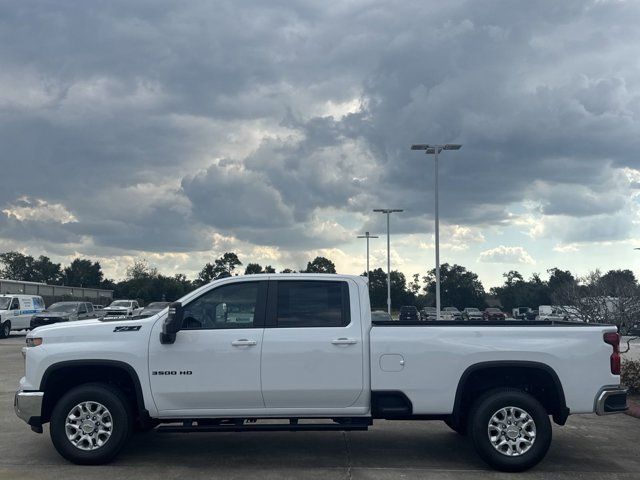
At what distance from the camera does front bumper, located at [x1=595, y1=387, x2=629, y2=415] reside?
23.0 feet

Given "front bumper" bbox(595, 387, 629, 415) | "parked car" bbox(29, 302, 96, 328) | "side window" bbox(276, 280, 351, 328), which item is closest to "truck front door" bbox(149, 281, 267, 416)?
"side window" bbox(276, 280, 351, 328)

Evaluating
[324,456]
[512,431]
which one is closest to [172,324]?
[324,456]

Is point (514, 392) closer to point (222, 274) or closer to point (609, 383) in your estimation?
point (609, 383)

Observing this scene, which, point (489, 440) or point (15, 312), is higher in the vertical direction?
point (15, 312)

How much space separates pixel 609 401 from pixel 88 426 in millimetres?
5375

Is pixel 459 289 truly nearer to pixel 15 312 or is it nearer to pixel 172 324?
pixel 15 312

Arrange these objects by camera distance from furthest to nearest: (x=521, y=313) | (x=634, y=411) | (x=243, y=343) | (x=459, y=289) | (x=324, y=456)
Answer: (x=459, y=289)
(x=521, y=313)
(x=634, y=411)
(x=324, y=456)
(x=243, y=343)

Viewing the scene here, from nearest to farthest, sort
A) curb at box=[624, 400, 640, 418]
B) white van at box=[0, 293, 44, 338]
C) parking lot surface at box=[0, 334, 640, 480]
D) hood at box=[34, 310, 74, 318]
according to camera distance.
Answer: parking lot surface at box=[0, 334, 640, 480]
curb at box=[624, 400, 640, 418]
white van at box=[0, 293, 44, 338]
hood at box=[34, 310, 74, 318]

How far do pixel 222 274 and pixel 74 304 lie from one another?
28.9m

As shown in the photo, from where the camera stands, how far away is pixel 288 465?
722 cm

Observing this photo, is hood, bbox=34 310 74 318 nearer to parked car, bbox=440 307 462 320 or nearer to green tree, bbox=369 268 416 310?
parked car, bbox=440 307 462 320

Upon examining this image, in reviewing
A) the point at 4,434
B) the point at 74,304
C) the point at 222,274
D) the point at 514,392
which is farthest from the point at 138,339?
the point at 74,304

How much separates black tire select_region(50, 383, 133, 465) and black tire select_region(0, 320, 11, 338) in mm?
26356

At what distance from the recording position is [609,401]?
704 centimetres
